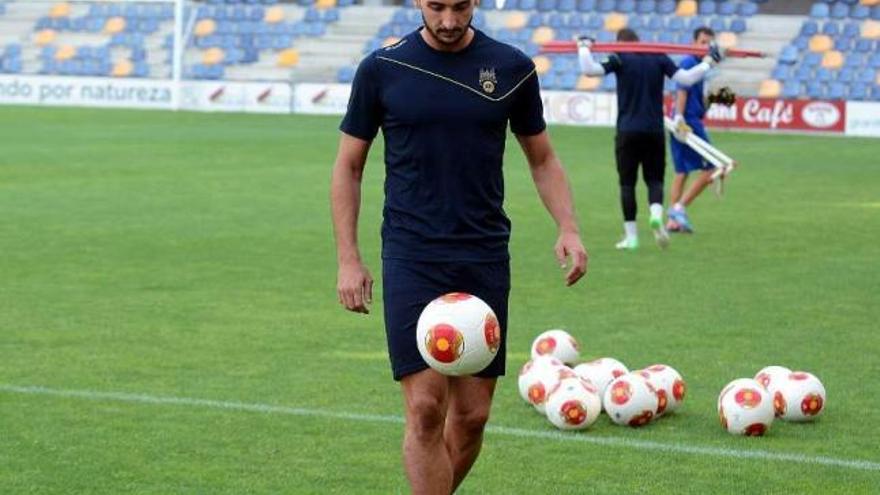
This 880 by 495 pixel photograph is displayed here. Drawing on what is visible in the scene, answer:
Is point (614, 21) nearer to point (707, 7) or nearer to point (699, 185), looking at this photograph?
point (707, 7)

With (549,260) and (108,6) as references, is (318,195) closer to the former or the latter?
(549,260)

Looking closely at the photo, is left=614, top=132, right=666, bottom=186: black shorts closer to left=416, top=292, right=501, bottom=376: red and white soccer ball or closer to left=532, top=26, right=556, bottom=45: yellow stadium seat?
left=416, top=292, right=501, bottom=376: red and white soccer ball

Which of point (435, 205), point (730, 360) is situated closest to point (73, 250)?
point (730, 360)

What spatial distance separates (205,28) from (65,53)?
14.6ft

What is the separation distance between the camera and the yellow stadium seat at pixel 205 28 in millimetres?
54156

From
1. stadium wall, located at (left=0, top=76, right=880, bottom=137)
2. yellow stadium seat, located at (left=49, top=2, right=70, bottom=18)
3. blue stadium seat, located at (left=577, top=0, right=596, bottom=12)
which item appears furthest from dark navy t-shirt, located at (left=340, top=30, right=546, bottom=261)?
yellow stadium seat, located at (left=49, top=2, right=70, bottom=18)

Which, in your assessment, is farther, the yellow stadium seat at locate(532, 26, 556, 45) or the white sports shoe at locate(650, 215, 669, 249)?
the yellow stadium seat at locate(532, 26, 556, 45)

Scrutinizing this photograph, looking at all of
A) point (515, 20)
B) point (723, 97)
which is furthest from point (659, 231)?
point (515, 20)

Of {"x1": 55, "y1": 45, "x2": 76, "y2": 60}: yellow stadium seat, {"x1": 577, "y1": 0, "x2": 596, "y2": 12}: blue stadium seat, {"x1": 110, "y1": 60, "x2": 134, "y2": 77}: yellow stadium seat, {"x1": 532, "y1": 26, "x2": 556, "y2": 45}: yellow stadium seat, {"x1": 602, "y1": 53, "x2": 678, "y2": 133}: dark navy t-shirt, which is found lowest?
{"x1": 55, "y1": 45, "x2": 76, "y2": 60}: yellow stadium seat

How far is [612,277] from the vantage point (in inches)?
609

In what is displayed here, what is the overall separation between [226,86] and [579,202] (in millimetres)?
25447

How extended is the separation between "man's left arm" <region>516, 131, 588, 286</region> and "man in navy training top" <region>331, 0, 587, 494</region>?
22 cm

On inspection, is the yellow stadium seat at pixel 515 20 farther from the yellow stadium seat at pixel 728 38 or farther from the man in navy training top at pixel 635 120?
the man in navy training top at pixel 635 120

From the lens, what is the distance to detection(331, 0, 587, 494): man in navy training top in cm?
646
